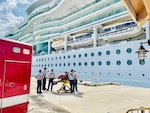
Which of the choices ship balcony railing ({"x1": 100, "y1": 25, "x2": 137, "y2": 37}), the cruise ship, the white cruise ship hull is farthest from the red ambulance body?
ship balcony railing ({"x1": 100, "y1": 25, "x2": 137, "y2": 37})

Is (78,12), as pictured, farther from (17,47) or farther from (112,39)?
(17,47)

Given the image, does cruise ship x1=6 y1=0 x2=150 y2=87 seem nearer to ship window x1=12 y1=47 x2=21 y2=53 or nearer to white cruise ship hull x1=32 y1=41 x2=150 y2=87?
white cruise ship hull x1=32 y1=41 x2=150 y2=87

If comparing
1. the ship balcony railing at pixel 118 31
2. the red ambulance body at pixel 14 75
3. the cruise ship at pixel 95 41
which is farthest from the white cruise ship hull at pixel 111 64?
the red ambulance body at pixel 14 75

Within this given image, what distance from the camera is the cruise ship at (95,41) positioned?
1476 cm

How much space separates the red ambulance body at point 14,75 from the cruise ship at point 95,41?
9.69 metres

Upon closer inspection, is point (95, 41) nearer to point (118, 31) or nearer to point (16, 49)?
point (118, 31)

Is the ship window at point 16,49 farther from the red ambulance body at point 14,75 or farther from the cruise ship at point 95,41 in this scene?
the cruise ship at point 95,41

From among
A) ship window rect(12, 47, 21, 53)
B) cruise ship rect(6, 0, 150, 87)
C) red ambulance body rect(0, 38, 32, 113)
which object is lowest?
red ambulance body rect(0, 38, 32, 113)

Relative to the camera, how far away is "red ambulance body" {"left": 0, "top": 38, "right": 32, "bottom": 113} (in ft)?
12.0

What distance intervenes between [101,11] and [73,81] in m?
12.8

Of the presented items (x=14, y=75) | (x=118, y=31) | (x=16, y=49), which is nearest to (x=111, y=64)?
(x=118, y=31)

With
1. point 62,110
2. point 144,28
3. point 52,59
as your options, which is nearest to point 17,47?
point 62,110

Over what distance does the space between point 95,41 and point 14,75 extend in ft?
53.0

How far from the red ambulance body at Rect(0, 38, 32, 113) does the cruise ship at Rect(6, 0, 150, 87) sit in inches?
381
